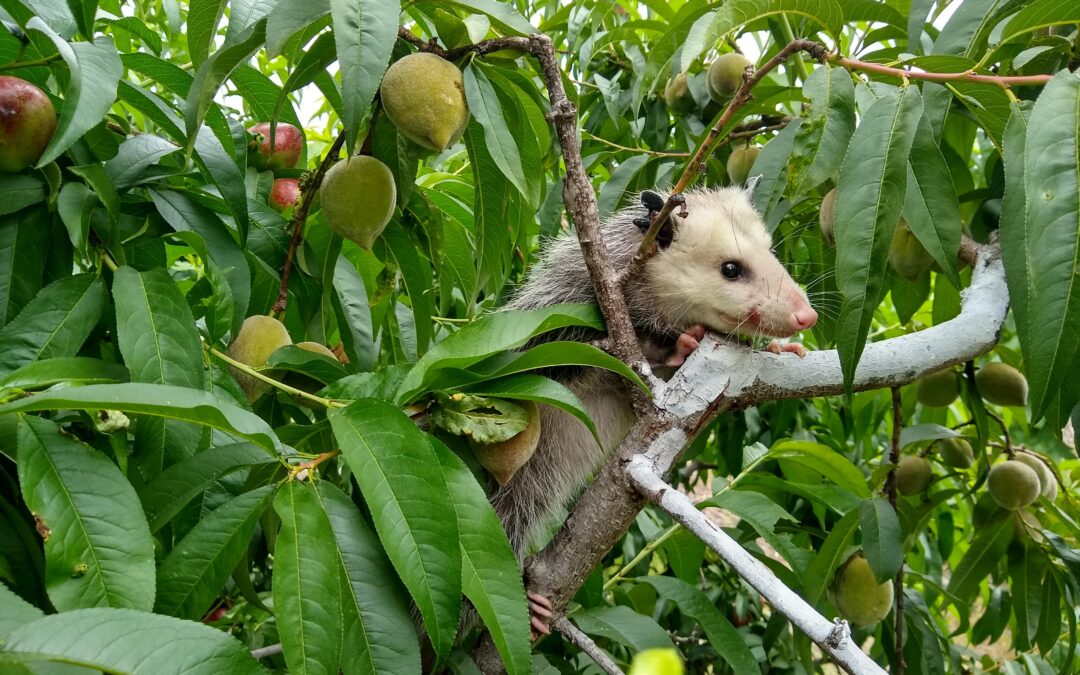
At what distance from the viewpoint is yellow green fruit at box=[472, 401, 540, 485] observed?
1052mm

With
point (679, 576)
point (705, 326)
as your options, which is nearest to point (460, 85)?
point (705, 326)

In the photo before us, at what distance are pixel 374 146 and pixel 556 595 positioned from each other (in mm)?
619

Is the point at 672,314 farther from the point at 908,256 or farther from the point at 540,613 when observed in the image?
the point at 540,613

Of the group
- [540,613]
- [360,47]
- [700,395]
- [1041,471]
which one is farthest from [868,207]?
[1041,471]

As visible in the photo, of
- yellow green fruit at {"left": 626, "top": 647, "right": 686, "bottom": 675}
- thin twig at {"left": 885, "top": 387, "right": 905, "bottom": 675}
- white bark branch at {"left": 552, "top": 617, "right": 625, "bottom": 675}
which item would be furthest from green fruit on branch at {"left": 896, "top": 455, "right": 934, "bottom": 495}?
yellow green fruit at {"left": 626, "top": 647, "right": 686, "bottom": 675}

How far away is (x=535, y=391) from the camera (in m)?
0.95

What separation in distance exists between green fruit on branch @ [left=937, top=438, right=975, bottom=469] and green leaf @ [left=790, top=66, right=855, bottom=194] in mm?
1147

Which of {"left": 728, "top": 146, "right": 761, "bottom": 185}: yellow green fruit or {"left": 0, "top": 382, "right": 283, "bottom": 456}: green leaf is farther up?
{"left": 0, "top": 382, "right": 283, "bottom": 456}: green leaf

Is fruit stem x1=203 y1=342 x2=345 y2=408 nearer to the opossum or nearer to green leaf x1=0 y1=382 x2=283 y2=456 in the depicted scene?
green leaf x1=0 y1=382 x2=283 y2=456

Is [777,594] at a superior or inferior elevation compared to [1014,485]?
superior

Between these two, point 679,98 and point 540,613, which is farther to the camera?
point 679,98

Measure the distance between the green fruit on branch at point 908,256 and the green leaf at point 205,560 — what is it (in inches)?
43.8

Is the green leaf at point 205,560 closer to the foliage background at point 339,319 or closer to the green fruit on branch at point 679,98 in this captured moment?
the foliage background at point 339,319

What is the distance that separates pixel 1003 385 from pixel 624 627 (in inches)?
36.0
